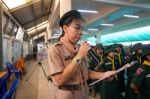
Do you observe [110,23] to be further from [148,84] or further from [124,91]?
[148,84]

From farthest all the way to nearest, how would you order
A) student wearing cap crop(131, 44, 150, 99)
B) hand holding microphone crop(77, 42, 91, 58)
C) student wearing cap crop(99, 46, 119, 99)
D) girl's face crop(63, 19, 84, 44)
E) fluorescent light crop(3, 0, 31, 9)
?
fluorescent light crop(3, 0, 31, 9) → student wearing cap crop(99, 46, 119, 99) → student wearing cap crop(131, 44, 150, 99) → girl's face crop(63, 19, 84, 44) → hand holding microphone crop(77, 42, 91, 58)

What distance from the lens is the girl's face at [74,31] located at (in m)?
1.63

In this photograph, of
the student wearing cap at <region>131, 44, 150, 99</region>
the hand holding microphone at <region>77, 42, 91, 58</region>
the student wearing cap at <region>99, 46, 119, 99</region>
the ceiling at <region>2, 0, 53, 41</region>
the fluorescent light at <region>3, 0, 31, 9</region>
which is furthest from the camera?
the ceiling at <region>2, 0, 53, 41</region>

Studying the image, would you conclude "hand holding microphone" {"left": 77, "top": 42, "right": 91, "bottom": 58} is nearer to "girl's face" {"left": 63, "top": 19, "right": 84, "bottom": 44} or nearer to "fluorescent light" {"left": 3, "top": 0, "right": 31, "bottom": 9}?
"girl's face" {"left": 63, "top": 19, "right": 84, "bottom": 44}

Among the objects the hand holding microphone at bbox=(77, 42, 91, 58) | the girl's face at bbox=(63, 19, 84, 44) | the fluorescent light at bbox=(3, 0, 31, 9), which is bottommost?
the hand holding microphone at bbox=(77, 42, 91, 58)

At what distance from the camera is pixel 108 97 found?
4.81 m

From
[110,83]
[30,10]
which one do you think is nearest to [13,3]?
[30,10]

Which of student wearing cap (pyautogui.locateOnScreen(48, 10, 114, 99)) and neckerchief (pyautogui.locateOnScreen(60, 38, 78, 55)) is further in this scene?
neckerchief (pyautogui.locateOnScreen(60, 38, 78, 55))

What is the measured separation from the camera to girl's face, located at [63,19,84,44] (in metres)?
1.63

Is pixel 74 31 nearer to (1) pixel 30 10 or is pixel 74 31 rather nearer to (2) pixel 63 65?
(2) pixel 63 65

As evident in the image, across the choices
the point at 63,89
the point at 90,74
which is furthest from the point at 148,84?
the point at 63,89

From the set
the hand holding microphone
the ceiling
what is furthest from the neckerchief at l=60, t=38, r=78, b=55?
the ceiling

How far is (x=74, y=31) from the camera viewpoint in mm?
1630

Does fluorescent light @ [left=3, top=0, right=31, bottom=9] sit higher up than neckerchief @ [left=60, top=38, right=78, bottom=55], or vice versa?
fluorescent light @ [left=3, top=0, right=31, bottom=9]
